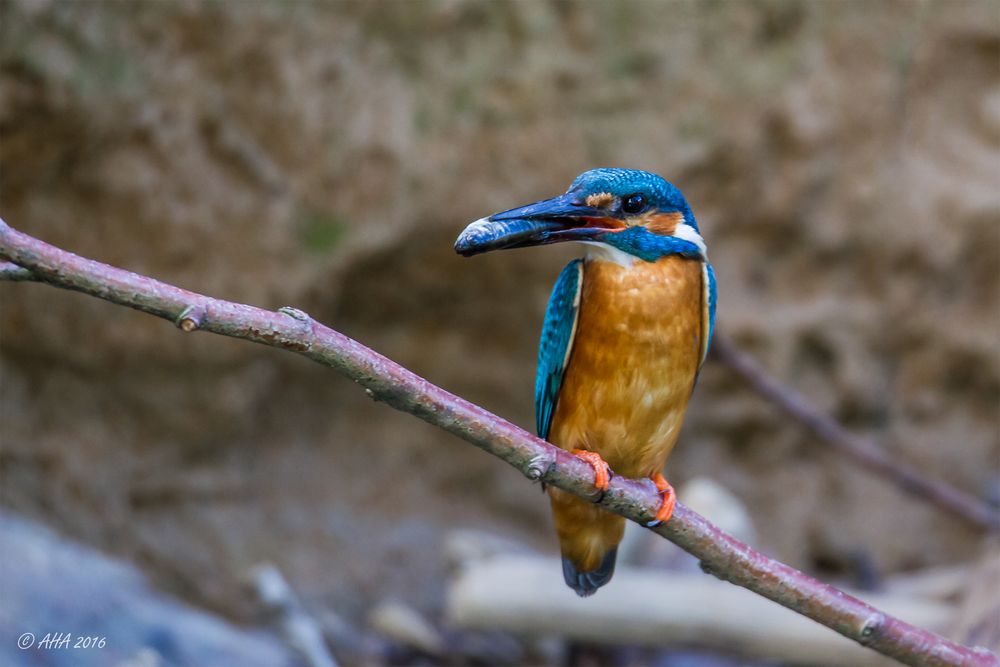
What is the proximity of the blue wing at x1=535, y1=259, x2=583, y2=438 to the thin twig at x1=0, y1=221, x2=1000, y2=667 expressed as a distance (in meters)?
0.29

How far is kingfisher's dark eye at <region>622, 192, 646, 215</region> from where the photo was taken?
217cm

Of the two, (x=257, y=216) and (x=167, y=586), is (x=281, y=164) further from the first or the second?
(x=167, y=586)

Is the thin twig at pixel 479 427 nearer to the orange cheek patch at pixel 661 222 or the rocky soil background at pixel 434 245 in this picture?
the orange cheek patch at pixel 661 222

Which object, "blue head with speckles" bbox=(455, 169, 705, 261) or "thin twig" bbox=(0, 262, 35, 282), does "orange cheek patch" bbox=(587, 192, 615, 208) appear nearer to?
"blue head with speckles" bbox=(455, 169, 705, 261)

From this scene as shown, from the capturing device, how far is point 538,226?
1.89 m

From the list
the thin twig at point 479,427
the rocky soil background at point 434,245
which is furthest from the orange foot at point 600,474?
the rocky soil background at point 434,245

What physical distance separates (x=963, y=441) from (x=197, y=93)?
351cm

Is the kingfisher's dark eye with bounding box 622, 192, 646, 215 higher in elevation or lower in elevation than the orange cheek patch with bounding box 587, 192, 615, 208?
higher

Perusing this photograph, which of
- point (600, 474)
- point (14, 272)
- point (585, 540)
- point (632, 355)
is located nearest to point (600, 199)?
point (632, 355)

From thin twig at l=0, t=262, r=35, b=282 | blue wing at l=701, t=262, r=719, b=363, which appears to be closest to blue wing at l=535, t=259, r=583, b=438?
blue wing at l=701, t=262, r=719, b=363

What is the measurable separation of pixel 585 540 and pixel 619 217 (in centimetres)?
75

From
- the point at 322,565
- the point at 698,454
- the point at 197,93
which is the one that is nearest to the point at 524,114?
the point at 197,93

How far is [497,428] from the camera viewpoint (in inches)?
66.8

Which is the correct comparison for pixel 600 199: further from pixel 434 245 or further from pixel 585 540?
pixel 434 245
